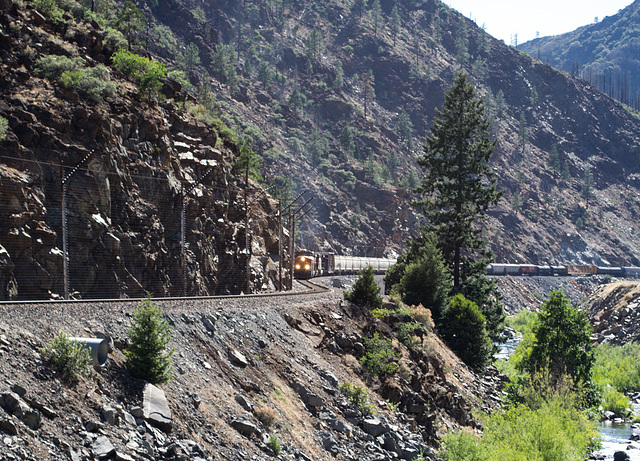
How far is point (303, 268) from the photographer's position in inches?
3039

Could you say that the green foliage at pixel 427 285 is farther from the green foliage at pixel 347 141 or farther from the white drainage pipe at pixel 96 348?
the green foliage at pixel 347 141

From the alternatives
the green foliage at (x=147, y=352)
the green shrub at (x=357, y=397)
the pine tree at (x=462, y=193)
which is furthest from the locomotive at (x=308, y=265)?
the green foliage at (x=147, y=352)

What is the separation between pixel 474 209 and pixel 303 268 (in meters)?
25.6

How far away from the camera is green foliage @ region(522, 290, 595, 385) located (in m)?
40.6

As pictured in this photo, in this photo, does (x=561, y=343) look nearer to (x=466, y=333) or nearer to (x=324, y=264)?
(x=466, y=333)

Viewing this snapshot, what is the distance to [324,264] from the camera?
292 ft

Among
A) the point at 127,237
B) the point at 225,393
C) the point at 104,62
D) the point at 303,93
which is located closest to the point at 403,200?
the point at 303,93

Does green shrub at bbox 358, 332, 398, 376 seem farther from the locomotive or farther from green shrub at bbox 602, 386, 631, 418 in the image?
the locomotive

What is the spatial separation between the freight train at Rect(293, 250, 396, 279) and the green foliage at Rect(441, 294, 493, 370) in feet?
68.9

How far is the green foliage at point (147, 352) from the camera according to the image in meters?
16.5

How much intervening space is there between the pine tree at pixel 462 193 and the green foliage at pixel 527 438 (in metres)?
20.2

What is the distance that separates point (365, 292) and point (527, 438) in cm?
1026

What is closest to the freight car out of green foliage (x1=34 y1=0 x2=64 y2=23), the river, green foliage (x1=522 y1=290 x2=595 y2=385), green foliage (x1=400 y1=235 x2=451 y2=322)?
the river

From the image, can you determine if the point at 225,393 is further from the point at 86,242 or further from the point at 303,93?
the point at 303,93
